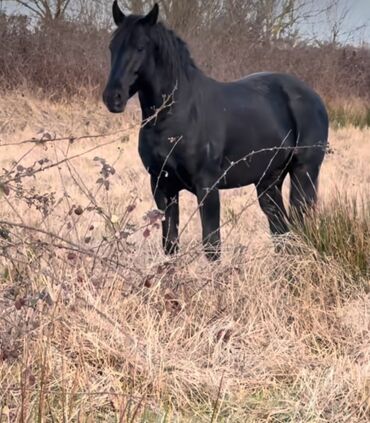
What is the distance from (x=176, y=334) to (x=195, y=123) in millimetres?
1901

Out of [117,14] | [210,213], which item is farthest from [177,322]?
[117,14]

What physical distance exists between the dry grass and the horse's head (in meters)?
Result: 0.96

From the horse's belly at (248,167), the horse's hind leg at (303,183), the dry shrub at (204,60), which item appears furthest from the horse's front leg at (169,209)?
the dry shrub at (204,60)

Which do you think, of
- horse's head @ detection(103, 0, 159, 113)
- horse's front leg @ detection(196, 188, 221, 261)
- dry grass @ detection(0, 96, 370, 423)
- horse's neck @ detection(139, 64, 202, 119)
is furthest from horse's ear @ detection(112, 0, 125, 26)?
dry grass @ detection(0, 96, 370, 423)

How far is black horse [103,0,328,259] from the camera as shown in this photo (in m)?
4.54

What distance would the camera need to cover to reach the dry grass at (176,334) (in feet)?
8.84

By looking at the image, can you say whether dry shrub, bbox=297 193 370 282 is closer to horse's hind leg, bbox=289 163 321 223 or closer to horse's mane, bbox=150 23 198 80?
horse's hind leg, bbox=289 163 321 223

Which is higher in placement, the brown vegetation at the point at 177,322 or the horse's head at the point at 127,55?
the horse's head at the point at 127,55

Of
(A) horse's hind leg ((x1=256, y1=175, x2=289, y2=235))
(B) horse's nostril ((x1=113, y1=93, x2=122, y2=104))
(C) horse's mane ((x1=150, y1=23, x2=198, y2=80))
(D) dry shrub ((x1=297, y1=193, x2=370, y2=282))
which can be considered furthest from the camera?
(A) horse's hind leg ((x1=256, y1=175, x2=289, y2=235))

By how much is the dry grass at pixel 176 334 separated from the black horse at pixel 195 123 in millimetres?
551

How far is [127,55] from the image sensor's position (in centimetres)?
452

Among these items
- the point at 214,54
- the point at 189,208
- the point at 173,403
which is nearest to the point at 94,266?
the point at 173,403

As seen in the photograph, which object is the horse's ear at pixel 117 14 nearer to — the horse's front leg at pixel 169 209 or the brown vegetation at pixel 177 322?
the horse's front leg at pixel 169 209

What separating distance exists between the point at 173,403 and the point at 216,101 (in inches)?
105
